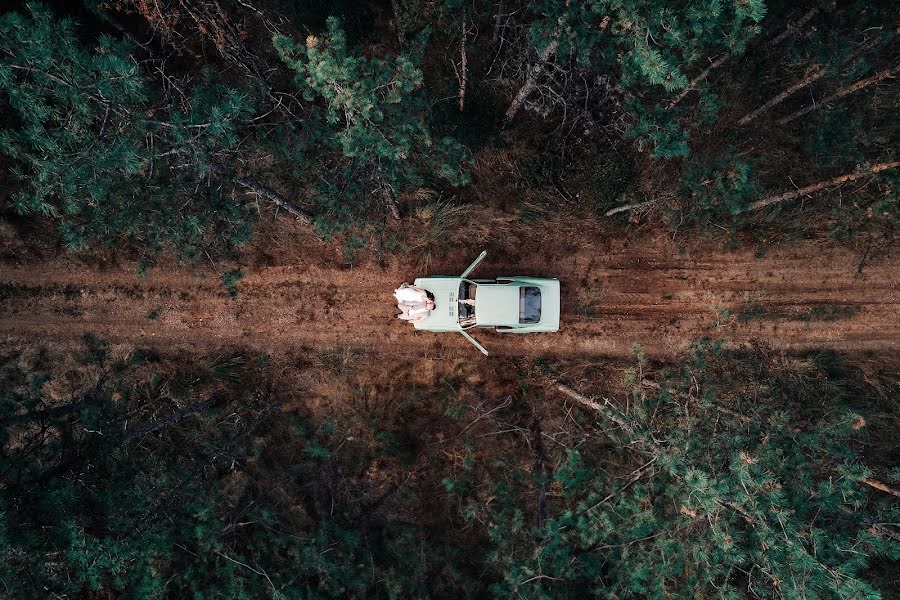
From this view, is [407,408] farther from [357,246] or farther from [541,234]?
[541,234]

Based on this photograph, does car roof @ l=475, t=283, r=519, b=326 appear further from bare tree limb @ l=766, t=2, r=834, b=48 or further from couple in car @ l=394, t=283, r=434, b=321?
bare tree limb @ l=766, t=2, r=834, b=48

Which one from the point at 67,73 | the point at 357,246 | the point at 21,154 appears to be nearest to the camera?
the point at 67,73

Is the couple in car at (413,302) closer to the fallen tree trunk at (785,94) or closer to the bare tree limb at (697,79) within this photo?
the bare tree limb at (697,79)

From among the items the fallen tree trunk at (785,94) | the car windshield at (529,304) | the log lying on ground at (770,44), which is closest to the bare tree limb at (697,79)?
the log lying on ground at (770,44)

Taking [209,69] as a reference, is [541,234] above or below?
below

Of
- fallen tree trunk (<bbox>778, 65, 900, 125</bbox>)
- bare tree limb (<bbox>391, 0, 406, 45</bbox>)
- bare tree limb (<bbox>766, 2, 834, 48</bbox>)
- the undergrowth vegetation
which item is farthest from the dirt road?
bare tree limb (<bbox>391, 0, 406, 45</bbox>)

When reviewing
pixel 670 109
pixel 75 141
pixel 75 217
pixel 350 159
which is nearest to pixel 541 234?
pixel 670 109

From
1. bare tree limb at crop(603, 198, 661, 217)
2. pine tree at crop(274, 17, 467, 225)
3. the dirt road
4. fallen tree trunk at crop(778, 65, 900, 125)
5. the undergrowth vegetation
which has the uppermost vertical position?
fallen tree trunk at crop(778, 65, 900, 125)
